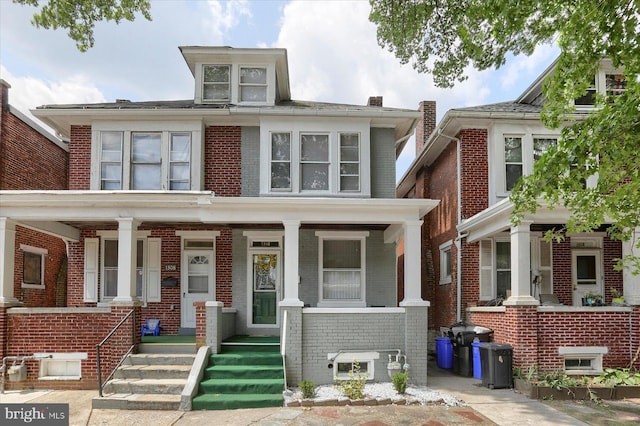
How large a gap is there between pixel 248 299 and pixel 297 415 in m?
4.57

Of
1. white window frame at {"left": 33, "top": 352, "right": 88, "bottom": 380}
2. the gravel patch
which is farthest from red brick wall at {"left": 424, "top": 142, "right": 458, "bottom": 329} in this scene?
white window frame at {"left": 33, "top": 352, "right": 88, "bottom": 380}

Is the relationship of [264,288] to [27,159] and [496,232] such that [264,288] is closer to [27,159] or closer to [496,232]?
[496,232]

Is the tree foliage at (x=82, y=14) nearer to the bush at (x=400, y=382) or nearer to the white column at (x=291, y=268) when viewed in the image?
the white column at (x=291, y=268)

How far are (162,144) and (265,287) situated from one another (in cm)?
436

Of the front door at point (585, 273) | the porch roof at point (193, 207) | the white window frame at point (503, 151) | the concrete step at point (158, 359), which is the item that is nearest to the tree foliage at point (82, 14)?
the porch roof at point (193, 207)

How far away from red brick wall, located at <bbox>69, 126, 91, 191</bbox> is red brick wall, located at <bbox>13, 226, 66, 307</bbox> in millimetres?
3125

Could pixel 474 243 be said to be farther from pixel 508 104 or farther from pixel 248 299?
pixel 248 299

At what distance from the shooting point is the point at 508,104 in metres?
14.8

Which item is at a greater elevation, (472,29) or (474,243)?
(472,29)

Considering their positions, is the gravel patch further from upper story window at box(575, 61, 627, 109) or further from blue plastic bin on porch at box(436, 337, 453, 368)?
upper story window at box(575, 61, 627, 109)

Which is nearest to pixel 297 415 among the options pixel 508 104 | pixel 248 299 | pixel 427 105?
pixel 248 299

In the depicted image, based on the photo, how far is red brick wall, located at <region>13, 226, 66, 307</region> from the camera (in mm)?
14188

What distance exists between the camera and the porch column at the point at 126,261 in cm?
1020

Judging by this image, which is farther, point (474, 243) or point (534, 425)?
point (474, 243)
